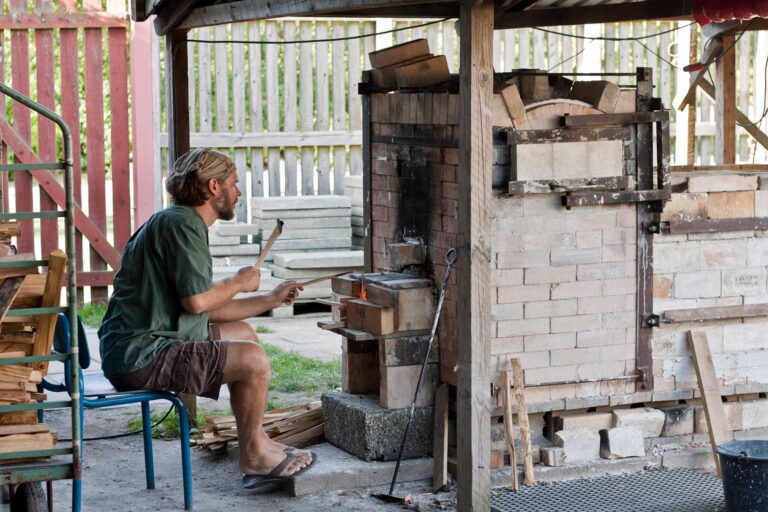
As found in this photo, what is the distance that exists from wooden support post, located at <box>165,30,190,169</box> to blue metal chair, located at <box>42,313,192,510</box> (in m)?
2.01

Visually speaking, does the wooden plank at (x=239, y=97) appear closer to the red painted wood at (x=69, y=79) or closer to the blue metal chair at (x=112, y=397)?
the red painted wood at (x=69, y=79)

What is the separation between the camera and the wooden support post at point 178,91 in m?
8.03

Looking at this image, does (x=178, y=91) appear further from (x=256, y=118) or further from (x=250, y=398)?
(x=256, y=118)

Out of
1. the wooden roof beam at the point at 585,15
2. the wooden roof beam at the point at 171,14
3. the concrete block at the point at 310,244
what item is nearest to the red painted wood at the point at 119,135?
the concrete block at the point at 310,244

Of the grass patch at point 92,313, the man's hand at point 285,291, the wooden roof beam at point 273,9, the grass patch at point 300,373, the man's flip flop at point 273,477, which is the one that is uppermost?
the wooden roof beam at point 273,9

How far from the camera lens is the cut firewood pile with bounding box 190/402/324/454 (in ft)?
23.4

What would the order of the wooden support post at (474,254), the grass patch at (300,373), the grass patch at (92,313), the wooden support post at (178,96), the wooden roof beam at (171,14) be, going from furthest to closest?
the grass patch at (92,313) → the grass patch at (300,373) → the wooden support post at (178,96) → the wooden roof beam at (171,14) → the wooden support post at (474,254)

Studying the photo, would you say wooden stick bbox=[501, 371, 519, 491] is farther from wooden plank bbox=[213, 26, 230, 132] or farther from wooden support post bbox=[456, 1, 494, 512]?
wooden plank bbox=[213, 26, 230, 132]

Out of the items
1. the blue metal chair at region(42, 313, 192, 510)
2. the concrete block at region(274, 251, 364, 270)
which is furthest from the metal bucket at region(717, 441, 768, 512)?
the concrete block at region(274, 251, 364, 270)

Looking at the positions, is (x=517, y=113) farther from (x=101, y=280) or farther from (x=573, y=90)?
(x=101, y=280)

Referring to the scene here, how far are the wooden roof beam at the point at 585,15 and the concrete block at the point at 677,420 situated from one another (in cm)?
273

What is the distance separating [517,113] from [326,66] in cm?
674

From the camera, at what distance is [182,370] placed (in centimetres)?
605

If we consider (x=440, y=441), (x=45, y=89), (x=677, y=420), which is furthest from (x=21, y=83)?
(x=677, y=420)
